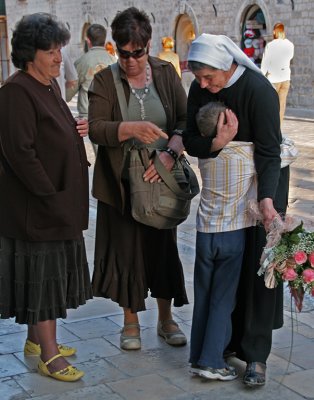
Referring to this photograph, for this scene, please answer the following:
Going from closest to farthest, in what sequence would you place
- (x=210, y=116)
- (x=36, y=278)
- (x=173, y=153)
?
(x=210, y=116)
(x=36, y=278)
(x=173, y=153)

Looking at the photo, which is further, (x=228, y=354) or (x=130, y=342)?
(x=130, y=342)

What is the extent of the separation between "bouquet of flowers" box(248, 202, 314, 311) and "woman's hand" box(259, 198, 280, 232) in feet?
0.34

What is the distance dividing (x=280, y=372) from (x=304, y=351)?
1.06 feet

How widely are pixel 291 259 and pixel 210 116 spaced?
0.73 m

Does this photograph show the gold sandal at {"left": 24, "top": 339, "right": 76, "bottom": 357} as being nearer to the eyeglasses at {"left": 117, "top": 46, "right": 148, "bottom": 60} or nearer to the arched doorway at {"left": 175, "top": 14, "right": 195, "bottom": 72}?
the eyeglasses at {"left": 117, "top": 46, "right": 148, "bottom": 60}

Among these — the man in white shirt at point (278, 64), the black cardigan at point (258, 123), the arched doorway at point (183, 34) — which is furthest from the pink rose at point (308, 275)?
the arched doorway at point (183, 34)

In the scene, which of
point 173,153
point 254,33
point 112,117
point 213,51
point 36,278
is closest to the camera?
point 213,51

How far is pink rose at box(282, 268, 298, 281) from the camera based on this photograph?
3.35 m

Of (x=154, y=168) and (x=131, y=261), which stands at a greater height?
(x=154, y=168)

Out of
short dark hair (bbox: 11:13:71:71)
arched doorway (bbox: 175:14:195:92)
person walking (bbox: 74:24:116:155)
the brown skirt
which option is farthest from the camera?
arched doorway (bbox: 175:14:195:92)

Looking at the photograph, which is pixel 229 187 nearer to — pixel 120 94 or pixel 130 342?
pixel 120 94

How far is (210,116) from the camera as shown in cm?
359

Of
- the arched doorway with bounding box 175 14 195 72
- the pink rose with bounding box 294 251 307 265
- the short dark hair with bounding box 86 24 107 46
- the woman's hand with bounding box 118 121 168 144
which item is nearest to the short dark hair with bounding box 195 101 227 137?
the woman's hand with bounding box 118 121 168 144

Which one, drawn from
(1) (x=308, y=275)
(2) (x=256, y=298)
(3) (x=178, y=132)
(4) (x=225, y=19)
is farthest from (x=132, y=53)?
(4) (x=225, y=19)
